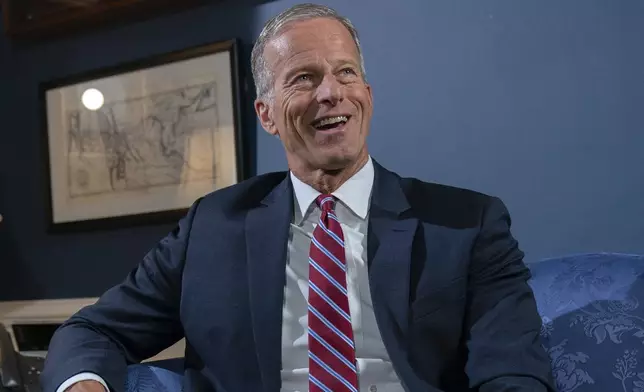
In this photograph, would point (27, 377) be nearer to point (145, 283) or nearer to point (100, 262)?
point (100, 262)

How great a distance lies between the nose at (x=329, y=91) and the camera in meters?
1.30

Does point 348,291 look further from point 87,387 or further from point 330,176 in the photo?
point 87,387

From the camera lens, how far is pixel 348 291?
1256 millimetres

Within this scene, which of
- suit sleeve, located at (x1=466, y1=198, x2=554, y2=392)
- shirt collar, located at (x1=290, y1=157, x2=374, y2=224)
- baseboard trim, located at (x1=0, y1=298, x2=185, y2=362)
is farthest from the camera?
baseboard trim, located at (x1=0, y1=298, x2=185, y2=362)

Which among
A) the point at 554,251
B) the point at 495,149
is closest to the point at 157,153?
the point at 495,149

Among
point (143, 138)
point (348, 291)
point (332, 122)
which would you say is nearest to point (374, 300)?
point (348, 291)

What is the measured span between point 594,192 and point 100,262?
1.48m

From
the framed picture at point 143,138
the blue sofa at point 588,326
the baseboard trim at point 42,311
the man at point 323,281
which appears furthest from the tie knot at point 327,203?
the baseboard trim at point 42,311

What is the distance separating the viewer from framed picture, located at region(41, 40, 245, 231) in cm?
199

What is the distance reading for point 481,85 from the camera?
1.67 metres

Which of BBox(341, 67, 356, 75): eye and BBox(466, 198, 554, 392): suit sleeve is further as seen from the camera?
BBox(341, 67, 356, 75): eye

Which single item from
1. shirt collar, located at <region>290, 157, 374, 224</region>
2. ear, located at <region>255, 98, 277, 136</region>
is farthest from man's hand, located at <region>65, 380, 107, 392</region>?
ear, located at <region>255, 98, 277, 136</region>

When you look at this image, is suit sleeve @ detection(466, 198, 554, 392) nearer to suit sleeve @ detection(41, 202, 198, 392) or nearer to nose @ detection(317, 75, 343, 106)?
nose @ detection(317, 75, 343, 106)

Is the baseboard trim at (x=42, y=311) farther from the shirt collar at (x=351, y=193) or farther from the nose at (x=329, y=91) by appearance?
the nose at (x=329, y=91)
